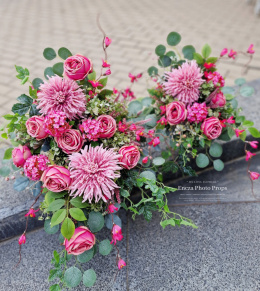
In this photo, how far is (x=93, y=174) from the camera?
51.7 inches

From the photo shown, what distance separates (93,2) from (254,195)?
6.38m

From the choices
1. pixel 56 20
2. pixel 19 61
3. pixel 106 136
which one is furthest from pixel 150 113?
pixel 56 20

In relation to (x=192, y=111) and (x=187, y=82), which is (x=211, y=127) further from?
(x=187, y=82)

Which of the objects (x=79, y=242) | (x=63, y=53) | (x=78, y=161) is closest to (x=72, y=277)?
(x=79, y=242)

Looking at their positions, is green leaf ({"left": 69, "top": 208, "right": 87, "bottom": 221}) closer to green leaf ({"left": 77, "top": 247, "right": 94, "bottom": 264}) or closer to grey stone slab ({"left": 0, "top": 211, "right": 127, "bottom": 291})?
green leaf ({"left": 77, "top": 247, "right": 94, "bottom": 264})

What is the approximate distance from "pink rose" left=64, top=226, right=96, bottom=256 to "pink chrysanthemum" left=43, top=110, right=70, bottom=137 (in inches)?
19.1

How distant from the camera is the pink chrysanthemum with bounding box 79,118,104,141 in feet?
4.75

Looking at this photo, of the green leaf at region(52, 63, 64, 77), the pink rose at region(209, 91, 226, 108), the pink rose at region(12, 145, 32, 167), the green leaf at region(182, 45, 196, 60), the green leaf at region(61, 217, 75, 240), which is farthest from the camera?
the green leaf at region(182, 45, 196, 60)

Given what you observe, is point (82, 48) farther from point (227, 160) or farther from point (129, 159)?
point (129, 159)

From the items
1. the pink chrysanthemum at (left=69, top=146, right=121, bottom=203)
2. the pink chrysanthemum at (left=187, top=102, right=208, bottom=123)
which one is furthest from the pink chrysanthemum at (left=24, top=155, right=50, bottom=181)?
the pink chrysanthemum at (left=187, top=102, right=208, bottom=123)

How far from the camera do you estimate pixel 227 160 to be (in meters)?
2.31

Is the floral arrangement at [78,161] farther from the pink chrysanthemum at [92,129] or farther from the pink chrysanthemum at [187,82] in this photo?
the pink chrysanthemum at [187,82]

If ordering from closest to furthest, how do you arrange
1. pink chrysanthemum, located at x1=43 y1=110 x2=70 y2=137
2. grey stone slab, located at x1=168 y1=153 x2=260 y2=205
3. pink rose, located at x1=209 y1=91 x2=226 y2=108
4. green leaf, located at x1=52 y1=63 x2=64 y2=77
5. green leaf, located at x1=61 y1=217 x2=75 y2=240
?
green leaf, located at x1=61 y1=217 x2=75 y2=240
pink chrysanthemum, located at x1=43 y1=110 x2=70 y2=137
green leaf, located at x1=52 y1=63 x2=64 y2=77
pink rose, located at x1=209 y1=91 x2=226 y2=108
grey stone slab, located at x1=168 y1=153 x2=260 y2=205

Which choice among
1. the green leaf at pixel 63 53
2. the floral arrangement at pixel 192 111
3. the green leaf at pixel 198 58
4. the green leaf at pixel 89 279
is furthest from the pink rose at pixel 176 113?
the green leaf at pixel 89 279
